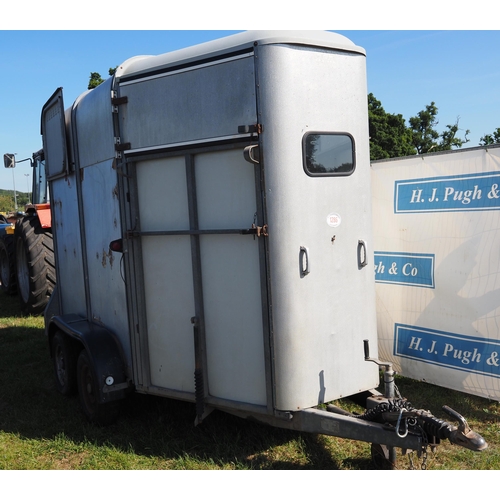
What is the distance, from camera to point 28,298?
10094 millimetres

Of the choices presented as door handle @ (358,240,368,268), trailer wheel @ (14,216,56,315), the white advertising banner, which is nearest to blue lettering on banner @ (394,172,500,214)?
the white advertising banner

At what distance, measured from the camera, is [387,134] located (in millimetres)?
23625

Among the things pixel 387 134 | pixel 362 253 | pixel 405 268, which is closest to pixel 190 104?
pixel 362 253

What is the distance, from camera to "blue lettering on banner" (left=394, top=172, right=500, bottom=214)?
5141mm

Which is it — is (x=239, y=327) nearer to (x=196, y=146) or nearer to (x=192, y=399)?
(x=192, y=399)

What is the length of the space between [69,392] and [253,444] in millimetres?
2327

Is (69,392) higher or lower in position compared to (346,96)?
lower

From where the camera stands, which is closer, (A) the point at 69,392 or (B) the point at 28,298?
(A) the point at 69,392

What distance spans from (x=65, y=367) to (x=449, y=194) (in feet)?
13.8

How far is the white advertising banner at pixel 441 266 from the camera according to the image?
515 cm

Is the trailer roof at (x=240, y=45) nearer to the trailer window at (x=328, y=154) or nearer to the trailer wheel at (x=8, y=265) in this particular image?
the trailer window at (x=328, y=154)

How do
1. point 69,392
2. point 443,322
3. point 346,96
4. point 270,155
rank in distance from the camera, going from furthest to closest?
point 69,392
point 443,322
point 346,96
point 270,155

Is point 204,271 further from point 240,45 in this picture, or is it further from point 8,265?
point 8,265

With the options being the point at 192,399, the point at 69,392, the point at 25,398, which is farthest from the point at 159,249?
the point at 25,398
